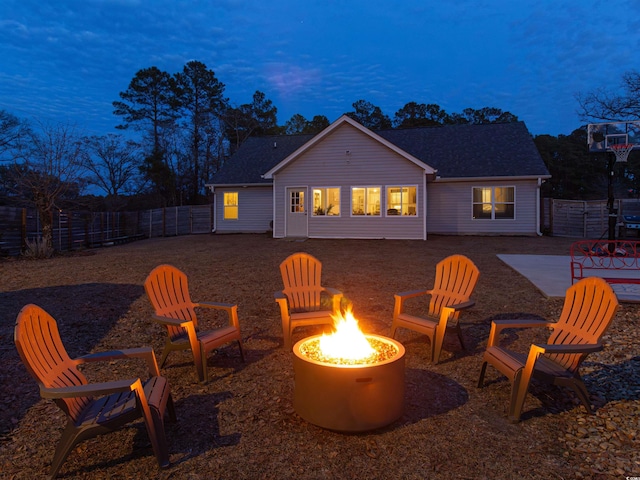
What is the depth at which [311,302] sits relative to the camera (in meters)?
5.71

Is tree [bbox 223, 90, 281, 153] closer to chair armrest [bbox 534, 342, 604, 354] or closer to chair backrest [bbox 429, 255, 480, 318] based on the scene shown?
chair backrest [bbox 429, 255, 480, 318]

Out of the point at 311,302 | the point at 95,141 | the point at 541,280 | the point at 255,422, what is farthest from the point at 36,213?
the point at 95,141

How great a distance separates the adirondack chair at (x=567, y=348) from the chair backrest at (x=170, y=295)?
10.9 ft

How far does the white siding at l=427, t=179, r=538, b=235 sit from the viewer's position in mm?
19562

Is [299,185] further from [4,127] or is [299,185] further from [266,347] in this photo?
[4,127]

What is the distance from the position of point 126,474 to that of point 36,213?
16.0 metres

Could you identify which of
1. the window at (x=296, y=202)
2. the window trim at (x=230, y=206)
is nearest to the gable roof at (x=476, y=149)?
the window at (x=296, y=202)

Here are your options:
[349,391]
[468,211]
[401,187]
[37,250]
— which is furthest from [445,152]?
[349,391]

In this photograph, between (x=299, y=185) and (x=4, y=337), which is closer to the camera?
(x=4, y=337)

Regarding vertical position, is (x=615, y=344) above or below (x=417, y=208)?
below

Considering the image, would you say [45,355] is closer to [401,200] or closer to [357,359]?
[357,359]

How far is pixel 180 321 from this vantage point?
4.14 m

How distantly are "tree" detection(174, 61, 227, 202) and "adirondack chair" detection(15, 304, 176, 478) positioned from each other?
35.0 m

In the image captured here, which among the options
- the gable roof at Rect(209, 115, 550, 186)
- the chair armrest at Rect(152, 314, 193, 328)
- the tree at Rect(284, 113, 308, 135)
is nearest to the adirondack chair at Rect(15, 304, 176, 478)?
the chair armrest at Rect(152, 314, 193, 328)
